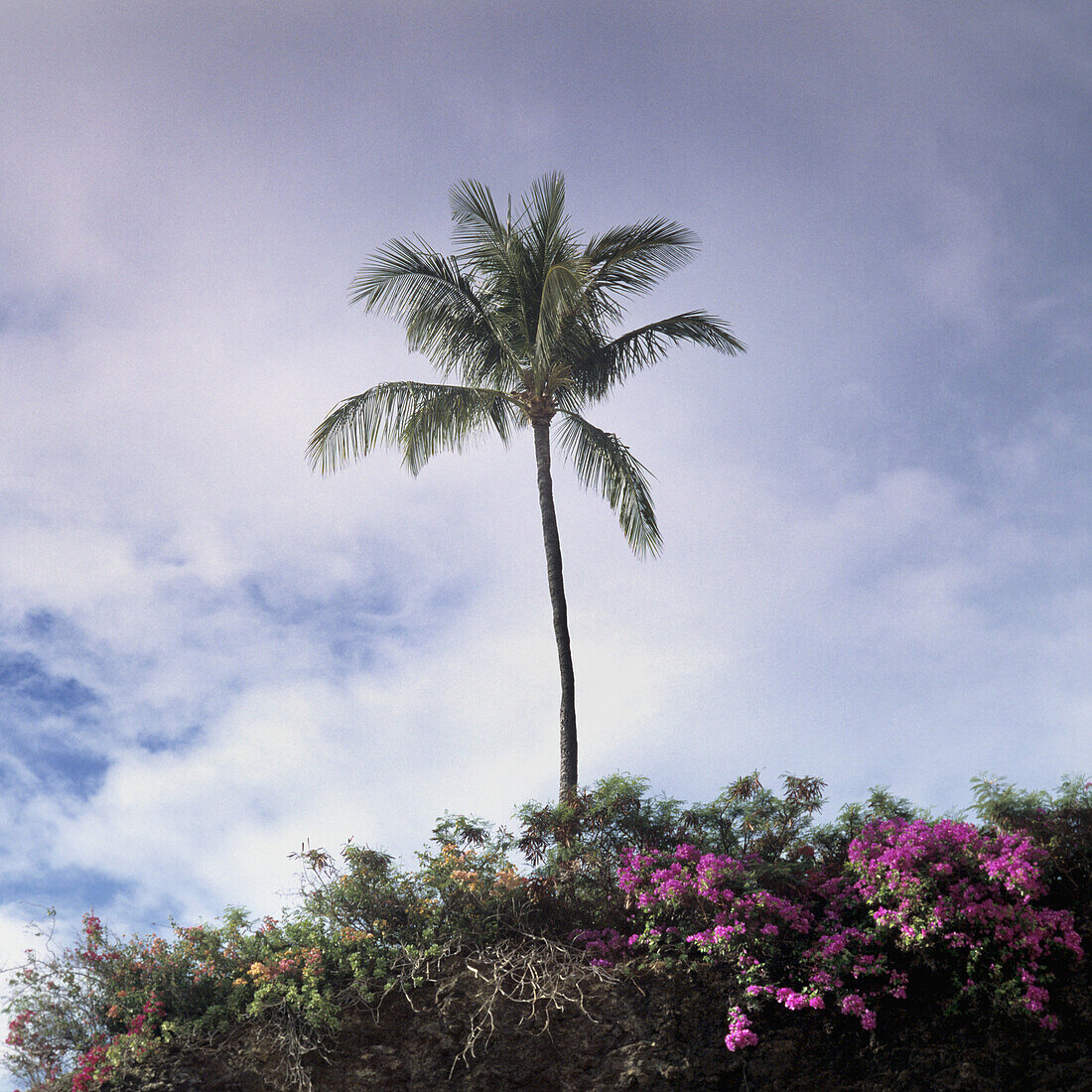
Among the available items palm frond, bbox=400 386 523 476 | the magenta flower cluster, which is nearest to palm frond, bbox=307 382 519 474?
palm frond, bbox=400 386 523 476

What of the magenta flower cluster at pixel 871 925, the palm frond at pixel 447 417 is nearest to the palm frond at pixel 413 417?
the palm frond at pixel 447 417

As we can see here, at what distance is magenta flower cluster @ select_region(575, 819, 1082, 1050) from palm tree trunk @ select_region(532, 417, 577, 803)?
272 centimetres

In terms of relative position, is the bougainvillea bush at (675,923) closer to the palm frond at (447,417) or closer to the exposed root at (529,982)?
the exposed root at (529,982)

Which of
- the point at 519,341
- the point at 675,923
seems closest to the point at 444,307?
the point at 519,341

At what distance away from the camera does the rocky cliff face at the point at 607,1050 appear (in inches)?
270

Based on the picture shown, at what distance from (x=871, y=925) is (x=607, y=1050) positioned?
2518 mm

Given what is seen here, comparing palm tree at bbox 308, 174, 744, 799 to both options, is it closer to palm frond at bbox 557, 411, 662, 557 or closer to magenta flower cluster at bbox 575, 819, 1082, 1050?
palm frond at bbox 557, 411, 662, 557

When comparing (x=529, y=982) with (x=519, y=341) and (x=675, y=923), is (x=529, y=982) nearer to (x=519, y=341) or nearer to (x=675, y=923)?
(x=675, y=923)

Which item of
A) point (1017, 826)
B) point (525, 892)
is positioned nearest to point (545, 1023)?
point (525, 892)

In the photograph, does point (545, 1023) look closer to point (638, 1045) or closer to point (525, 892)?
point (638, 1045)

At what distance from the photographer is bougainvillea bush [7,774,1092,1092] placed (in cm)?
727

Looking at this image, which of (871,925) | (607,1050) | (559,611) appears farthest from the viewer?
(559,611)

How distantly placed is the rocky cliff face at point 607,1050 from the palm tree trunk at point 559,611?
9.95ft

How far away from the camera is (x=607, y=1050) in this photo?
723 cm
